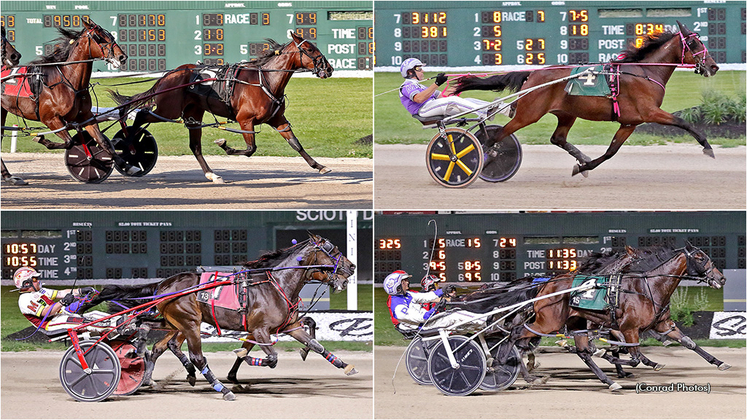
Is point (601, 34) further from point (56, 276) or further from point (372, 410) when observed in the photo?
point (56, 276)

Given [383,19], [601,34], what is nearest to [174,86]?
[383,19]

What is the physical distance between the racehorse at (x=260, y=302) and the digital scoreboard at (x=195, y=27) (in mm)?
3788

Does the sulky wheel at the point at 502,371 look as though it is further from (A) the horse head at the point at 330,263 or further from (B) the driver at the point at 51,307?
(B) the driver at the point at 51,307

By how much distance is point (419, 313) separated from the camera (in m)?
7.46

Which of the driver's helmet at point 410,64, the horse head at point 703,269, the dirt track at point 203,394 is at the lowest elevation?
the dirt track at point 203,394

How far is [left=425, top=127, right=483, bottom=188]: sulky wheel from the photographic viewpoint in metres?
8.52

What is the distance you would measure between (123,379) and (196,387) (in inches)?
27.8

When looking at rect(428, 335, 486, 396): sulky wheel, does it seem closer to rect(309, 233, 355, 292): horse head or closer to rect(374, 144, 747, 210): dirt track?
rect(309, 233, 355, 292): horse head

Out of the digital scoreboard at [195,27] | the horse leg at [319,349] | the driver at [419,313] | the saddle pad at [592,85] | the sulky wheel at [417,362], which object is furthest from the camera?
the digital scoreboard at [195,27]

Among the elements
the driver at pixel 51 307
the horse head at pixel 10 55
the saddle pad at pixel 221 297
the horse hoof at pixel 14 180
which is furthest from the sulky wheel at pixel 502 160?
the horse hoof at pixel 14 180

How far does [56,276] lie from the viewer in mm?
9602

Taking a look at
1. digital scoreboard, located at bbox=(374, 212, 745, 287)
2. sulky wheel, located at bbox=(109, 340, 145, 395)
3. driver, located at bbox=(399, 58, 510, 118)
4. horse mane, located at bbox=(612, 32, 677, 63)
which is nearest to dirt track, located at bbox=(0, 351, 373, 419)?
sulky wheel, located at bbox=(109, 340, 145, 395)

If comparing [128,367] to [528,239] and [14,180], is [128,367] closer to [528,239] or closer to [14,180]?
[14,180]

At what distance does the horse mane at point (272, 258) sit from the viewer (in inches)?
296
